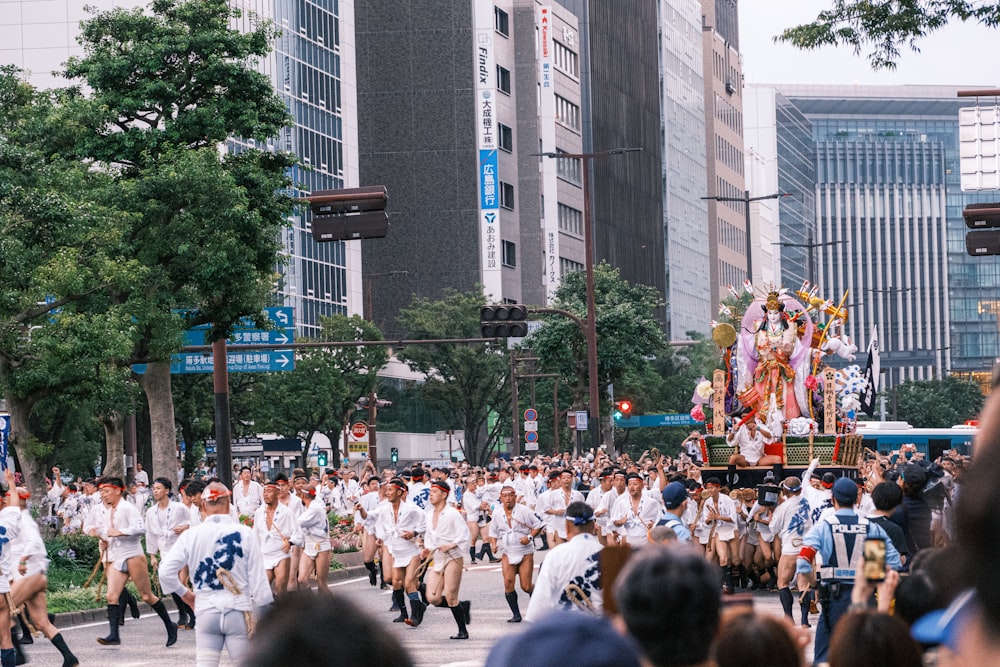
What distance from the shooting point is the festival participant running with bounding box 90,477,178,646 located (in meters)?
19.1

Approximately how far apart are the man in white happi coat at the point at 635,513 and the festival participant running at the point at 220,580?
955 cm

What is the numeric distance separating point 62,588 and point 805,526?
38.2ft

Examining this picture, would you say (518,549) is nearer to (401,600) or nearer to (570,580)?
(401,600)

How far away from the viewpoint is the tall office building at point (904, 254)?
628ft

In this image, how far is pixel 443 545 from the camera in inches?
758

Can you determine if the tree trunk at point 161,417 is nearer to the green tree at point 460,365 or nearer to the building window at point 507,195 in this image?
the green tree at point 460,365

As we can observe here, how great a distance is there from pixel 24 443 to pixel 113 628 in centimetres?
1196

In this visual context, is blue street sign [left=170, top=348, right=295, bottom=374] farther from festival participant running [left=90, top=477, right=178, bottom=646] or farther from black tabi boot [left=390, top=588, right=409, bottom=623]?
festival participant running [left=90, top=477, right=178, bottom=646]

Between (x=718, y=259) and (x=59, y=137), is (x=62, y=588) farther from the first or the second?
(x=718, y=259)

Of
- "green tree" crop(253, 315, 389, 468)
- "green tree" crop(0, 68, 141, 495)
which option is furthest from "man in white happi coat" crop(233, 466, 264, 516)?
"green tree" crop(253, 315, 389, 468)

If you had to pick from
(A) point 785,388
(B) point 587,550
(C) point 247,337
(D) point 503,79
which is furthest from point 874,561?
(D) point 503,79

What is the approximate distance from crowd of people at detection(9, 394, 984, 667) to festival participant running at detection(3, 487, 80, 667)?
2 cm

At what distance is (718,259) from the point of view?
136m

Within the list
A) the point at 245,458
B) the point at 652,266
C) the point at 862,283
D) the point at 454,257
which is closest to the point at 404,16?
the point at 454,257
